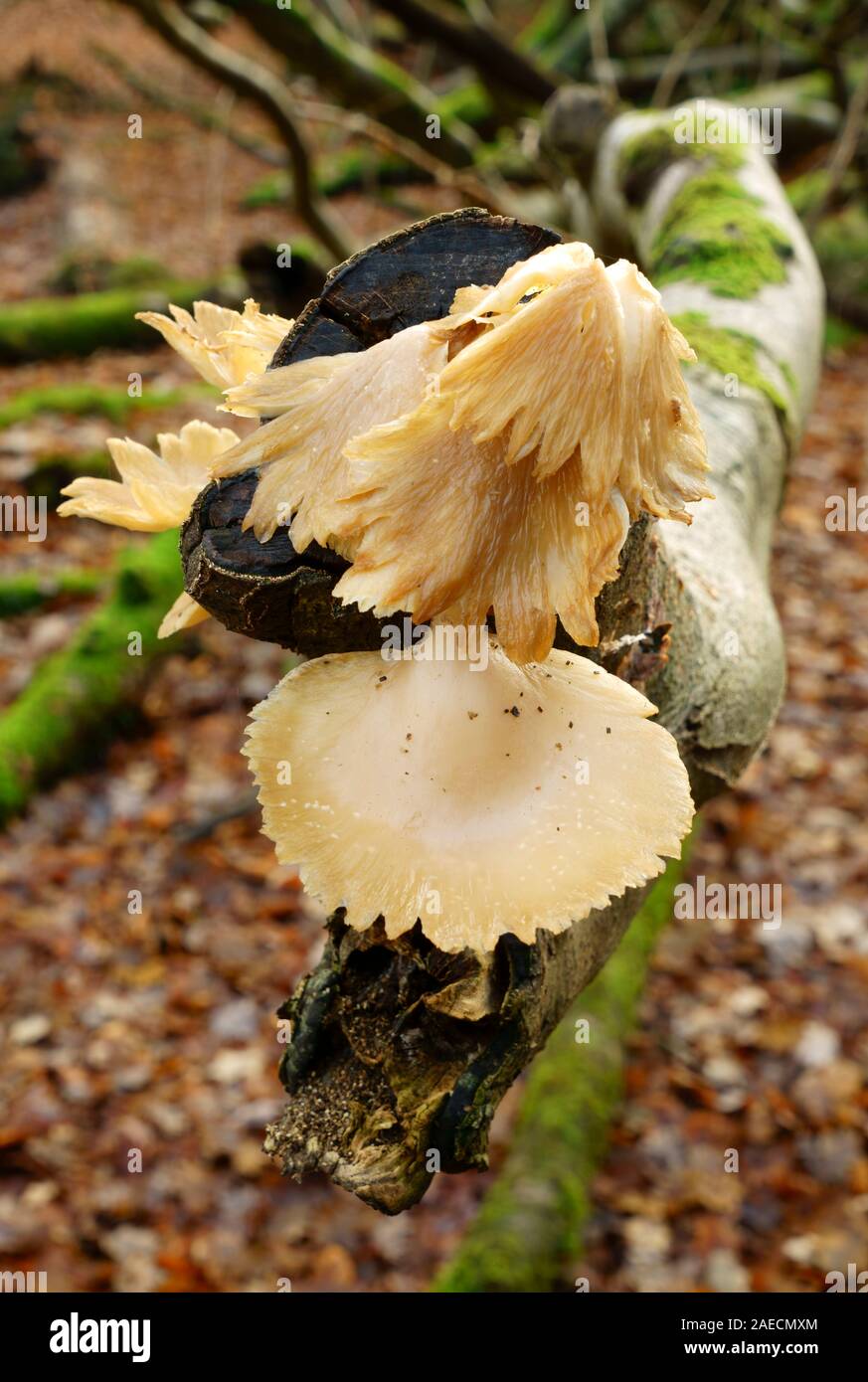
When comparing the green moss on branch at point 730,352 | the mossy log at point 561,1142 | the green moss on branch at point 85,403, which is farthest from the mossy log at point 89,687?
the green moss on branch at point 730,352

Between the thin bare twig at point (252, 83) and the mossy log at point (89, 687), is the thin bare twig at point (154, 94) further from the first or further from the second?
the mossy log at point (89, 687)

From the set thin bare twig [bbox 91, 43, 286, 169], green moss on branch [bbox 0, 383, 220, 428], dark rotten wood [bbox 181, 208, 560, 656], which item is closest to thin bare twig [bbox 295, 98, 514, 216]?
green moss on branch [bbox 0, 383, 220, 428]

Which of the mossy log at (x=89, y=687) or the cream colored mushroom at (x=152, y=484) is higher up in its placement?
the mossy log at (x=89, y=687)

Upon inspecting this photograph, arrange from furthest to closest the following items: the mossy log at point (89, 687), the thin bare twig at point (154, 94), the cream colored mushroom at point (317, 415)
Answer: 1. the thin bare twig at point (154, 94)
2. the mossy log at point (89, 687)
3. the cream colored mushroom at point (317, 415)

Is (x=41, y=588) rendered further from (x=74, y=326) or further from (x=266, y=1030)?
(x=74, y=326)

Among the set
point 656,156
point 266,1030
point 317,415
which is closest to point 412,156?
point 656,156
